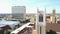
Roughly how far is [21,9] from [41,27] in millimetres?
23426

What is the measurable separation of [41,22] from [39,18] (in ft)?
0.68

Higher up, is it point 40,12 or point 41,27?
point 40,12

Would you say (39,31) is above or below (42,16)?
below

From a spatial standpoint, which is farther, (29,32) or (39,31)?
(29,32)

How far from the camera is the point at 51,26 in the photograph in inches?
407

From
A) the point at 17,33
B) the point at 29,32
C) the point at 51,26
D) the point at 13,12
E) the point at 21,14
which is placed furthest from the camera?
the point at 13,12

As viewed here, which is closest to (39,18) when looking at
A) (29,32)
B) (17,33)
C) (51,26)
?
(17,33)

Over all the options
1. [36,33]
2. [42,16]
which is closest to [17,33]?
[36,33]

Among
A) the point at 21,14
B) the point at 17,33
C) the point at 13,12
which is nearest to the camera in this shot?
the point at 17,33

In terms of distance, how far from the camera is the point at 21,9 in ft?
97.6

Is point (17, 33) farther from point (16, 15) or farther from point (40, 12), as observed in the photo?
point (16, 15)

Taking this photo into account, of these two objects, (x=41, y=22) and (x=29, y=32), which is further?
(x=29, y=32)

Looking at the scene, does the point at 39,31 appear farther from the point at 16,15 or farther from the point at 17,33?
the point at 16,15

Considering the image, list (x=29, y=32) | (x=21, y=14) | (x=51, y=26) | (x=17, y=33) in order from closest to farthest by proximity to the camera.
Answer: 1. (x=17, y=33)
2. (x=29, y=32)
3. (x=51, y=26)
4. (x=21, y=14)
